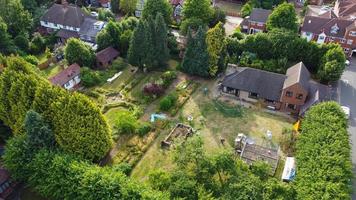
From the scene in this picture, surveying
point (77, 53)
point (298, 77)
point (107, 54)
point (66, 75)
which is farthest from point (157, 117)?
point (298, 77)

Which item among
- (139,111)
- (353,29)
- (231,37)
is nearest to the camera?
(139,111)

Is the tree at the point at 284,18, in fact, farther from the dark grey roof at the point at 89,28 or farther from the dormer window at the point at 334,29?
the dark grey roof at the point at 89,28

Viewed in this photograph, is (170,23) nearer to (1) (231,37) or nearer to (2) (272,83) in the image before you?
(1) (231,37)

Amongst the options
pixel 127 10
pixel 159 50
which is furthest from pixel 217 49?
pixel 127 10

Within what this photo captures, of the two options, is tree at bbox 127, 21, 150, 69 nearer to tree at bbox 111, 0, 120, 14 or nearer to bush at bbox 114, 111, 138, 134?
bush at bbox 114, 111, 138, 134

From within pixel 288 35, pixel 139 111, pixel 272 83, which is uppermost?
pixel 288 35

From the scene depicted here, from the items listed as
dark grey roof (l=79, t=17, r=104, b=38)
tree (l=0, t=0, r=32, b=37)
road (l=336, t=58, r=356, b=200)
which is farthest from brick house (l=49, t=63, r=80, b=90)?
road (l=336, t=58, r=356, b=200)
